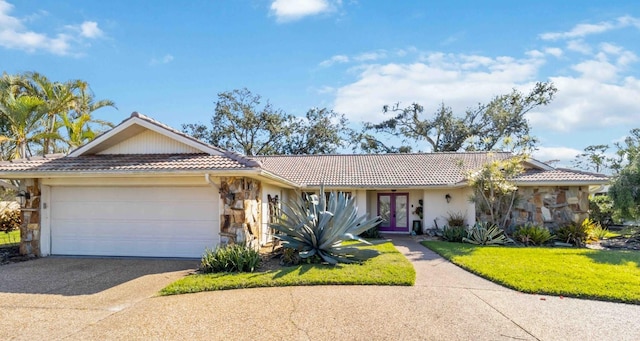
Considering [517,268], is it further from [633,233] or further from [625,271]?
[633,233]

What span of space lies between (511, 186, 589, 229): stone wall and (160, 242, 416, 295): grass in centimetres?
931

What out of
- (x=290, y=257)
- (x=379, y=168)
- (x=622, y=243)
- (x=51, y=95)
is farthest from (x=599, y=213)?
(x=51, y=95)

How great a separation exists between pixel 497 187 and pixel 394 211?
600 cm

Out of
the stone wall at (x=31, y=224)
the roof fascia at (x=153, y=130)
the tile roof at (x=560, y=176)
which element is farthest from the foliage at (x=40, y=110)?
the tile roof at (x=560, y=176)

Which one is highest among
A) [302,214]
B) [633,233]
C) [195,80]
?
[195,80]

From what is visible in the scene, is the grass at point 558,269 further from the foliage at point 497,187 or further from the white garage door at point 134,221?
the white garage door at point 134,221

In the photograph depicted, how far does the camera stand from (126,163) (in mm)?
10969

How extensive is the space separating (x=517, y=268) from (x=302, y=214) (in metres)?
5.47

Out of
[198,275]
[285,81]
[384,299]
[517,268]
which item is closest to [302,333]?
[384,299]

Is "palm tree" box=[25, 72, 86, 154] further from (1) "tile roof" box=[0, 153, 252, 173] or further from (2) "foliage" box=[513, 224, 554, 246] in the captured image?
(2) "foliage" box=[513, 224, 554, 246]

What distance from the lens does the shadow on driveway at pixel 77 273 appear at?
7.59 m

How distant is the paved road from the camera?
5.09 meters

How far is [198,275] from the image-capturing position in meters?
8.60

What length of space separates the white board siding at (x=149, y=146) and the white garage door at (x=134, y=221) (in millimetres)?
1348
